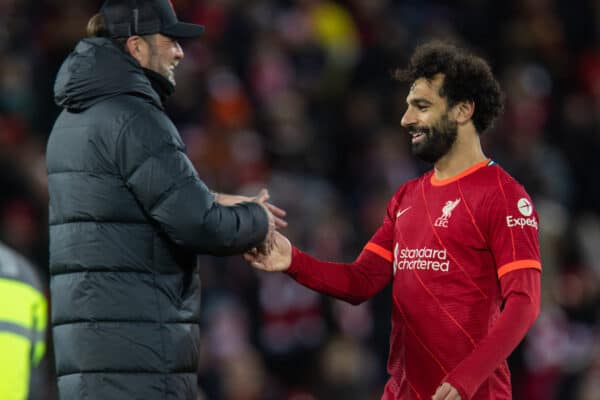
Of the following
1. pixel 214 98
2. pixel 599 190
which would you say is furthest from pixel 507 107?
pixel 214 98

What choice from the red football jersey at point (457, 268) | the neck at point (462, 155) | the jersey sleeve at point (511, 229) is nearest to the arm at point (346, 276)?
the red football jersey at point (457, 268)

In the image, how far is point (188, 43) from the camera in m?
11.3

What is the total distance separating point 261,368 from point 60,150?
15.3 feet

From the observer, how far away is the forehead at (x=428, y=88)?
16.9ft

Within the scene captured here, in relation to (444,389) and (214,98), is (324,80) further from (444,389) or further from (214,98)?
(444,389)

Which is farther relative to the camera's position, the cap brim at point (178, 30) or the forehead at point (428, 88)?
the forehead at point (428, 88)

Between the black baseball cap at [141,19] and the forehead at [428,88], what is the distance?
95 centimetres

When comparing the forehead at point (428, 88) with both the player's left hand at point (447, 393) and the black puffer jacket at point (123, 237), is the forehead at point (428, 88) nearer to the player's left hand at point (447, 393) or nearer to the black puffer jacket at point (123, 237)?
the black puffer jacket at point (123, 237)

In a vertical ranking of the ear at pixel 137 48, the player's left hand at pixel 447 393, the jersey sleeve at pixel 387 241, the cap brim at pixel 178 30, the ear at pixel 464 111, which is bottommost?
the player's left hand at pixel 447 393

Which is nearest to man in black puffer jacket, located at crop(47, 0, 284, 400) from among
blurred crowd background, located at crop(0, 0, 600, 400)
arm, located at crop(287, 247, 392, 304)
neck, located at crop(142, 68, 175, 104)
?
neck, located at crop(142, 68, 175, 104)

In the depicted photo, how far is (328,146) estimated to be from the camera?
11.4 m

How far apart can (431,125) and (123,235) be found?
133cm

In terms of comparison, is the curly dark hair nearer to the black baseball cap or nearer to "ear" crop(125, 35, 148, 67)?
the black baseball cap

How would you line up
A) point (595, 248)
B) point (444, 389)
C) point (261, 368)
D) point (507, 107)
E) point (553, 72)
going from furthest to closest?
1. point (553, 72)
2. point (507, 107)
3. point (595, 248)
4. point (261, 368)
5. point (444, 389)
